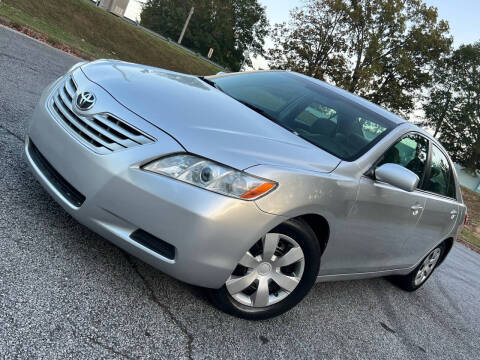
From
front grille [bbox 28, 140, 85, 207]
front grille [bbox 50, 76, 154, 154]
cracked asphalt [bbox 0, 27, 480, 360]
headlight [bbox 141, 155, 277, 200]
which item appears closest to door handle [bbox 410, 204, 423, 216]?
cracked asphalt [bbox 0, 27, 480, 360]

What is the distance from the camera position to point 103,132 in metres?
2.62

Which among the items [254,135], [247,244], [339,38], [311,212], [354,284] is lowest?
[354,284]

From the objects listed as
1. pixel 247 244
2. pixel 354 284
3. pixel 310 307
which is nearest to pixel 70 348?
pixel 247 244

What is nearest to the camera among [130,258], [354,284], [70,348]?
[70,348]

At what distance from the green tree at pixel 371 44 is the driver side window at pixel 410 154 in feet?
81.8

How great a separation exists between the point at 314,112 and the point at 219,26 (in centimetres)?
7138

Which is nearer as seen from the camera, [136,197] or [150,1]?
[136,197]

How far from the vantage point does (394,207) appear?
3627mm

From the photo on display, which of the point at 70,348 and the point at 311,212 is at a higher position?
the point at 311,212

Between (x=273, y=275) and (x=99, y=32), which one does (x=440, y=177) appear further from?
(x=99, y=32)

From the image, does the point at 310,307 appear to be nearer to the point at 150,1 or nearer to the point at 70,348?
the point at 70,348

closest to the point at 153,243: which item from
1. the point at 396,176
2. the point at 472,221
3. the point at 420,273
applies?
the point at 396,176

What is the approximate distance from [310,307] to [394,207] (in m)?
1.01

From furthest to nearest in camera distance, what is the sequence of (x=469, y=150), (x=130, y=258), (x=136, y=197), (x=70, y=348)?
(x=469, y=150) → (x=130, y=258) → (x=136, y=197) → (x=70, y=348)
